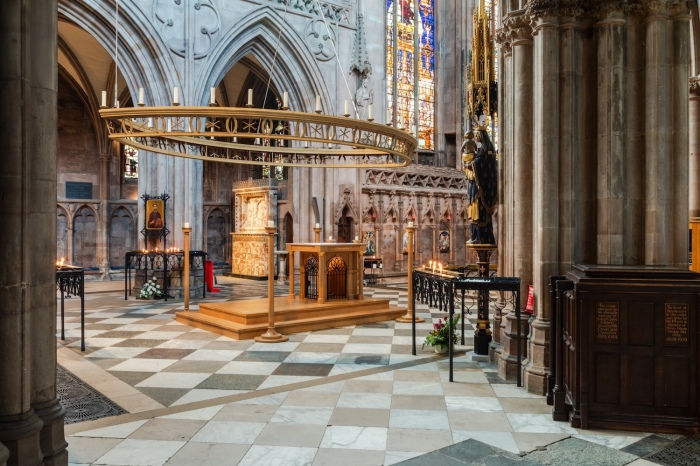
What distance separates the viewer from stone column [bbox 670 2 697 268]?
5.20 metres

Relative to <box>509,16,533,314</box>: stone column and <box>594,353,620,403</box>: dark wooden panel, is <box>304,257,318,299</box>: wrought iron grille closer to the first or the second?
<box>509,16,533,314</box>: stone column

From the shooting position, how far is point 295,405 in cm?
500

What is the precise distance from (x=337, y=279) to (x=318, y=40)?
9.80 m

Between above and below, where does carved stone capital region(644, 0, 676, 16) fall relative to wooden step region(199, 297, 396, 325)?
above

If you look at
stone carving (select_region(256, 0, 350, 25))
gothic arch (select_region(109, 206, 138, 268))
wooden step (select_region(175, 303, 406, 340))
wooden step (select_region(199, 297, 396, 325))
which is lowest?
wooden step (select_region(175, 303, 406, 340))

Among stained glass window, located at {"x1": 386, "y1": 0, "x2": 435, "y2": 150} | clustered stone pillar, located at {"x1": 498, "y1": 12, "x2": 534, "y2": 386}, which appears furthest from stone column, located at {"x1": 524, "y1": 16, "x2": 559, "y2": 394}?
stained glass window, located at {"x1": 386, "y1": 0, "x2": 435, "y2": 150}

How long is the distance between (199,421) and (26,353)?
177 cm

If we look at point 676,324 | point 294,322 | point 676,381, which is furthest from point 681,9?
point 294,322

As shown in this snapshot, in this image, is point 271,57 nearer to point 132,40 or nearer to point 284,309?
point 132,40

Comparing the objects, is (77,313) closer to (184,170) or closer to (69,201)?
(184,170)

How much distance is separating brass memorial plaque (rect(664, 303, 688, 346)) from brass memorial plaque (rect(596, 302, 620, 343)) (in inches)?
13.4

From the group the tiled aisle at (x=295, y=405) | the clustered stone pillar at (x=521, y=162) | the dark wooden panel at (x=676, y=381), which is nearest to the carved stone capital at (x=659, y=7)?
the clustered stone pillar at (x=521, y=162)

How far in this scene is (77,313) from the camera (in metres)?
10.6

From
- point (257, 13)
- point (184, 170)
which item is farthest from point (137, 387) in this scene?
point (257, 13)
